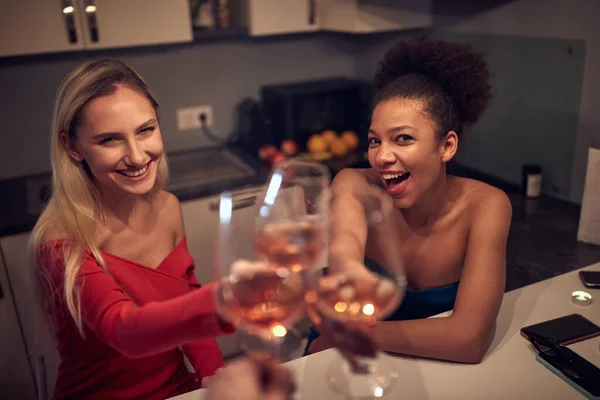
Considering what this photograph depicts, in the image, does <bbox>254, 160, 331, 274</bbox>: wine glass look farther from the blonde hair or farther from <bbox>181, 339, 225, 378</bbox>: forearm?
<bbox>181, 339, 225, 378</bbox>: forearm

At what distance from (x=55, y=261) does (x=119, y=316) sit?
28 centimetres

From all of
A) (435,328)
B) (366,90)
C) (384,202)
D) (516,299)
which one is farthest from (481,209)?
(366,90)

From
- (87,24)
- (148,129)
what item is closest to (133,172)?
(148,129)

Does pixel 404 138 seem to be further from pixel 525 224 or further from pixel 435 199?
pixel 525 224

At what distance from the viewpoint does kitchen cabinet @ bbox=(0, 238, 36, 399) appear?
1.99 meters

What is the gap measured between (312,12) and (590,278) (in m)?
1.77

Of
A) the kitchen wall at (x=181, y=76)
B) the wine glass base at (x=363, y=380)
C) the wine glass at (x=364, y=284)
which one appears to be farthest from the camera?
the kitchen wall at (x=181, y=76)

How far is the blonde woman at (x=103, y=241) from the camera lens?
1197 millimetres

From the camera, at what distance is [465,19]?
2.40 metres

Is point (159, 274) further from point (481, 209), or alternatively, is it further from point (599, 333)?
point (599, 333)

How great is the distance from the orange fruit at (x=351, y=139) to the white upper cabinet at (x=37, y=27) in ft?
4.07

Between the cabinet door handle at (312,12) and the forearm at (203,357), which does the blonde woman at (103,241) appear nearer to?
the forearm at (203,357)

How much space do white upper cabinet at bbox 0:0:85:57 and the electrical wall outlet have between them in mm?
671

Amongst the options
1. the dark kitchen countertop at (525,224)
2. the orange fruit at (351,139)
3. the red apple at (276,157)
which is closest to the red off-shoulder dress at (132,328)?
the dark kitchen countertop at (525,224)
